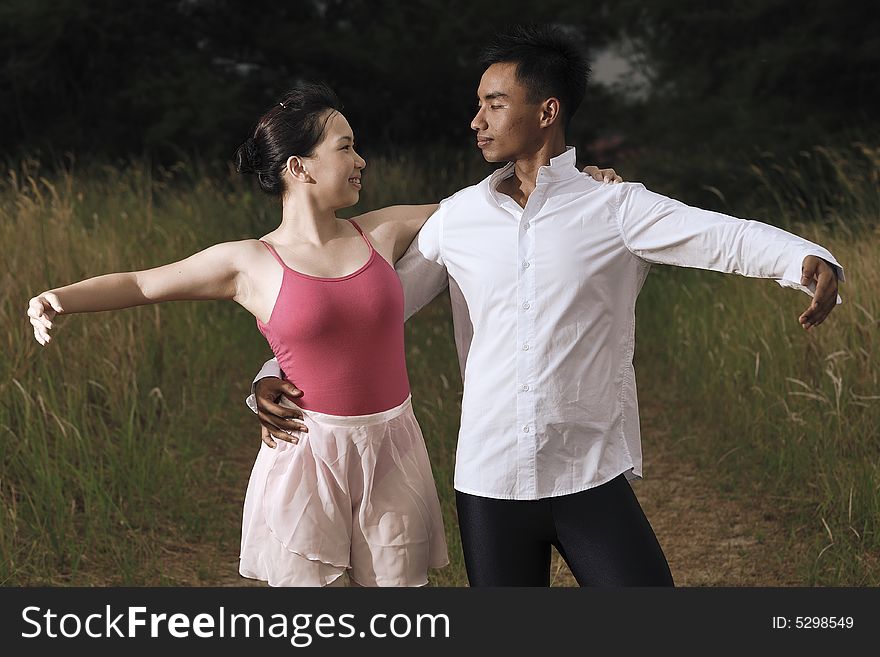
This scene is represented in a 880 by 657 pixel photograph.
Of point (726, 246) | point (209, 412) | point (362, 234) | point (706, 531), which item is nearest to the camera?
point (726, 246)

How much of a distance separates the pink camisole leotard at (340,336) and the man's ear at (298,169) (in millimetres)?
143

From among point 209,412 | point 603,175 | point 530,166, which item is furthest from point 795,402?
point 530,166

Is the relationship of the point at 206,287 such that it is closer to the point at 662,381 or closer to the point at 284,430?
the point at 284,430

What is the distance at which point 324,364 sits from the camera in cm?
211

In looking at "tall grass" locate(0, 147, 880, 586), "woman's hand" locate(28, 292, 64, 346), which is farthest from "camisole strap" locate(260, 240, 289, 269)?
"tall grass" locate(0, 147, 880, 586)

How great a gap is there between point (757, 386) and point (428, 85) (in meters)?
11.0

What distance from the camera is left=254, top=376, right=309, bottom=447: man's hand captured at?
2.12m

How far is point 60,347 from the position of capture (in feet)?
15.1

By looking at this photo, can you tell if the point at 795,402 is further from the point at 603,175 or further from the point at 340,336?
the point at 340,336

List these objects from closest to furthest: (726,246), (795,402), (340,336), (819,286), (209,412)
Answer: (819,286)
(726,246)
(340,336)
(795,402)
(209,412)

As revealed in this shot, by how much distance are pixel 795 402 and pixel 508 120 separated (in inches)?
113

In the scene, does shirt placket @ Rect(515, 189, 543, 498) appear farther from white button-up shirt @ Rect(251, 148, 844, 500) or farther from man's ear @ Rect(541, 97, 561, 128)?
man's ear @ Rect(541, 97, 561, 128)

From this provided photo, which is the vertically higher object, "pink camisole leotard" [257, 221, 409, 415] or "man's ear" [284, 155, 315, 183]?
"man's ear" [284, 155, 315, 183]

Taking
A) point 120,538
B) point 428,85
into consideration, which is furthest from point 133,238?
point 428,85
